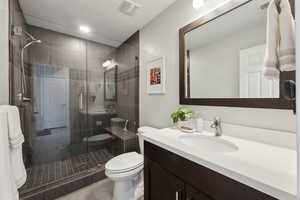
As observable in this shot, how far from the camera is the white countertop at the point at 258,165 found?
43 cm

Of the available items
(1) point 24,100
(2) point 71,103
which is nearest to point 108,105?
(2) point 71,103

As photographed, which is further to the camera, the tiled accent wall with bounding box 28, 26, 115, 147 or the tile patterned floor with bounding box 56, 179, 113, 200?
the tiled accent wall with bounding box 28, 26, 115, 147

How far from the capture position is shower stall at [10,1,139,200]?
65.2 inches

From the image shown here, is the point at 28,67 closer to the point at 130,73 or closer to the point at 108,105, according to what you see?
the point at 108,105

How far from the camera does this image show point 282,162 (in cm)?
60

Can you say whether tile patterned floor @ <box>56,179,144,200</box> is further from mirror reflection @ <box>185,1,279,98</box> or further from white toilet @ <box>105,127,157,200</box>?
mirror reflection @ <box>185,1,279,98</box>

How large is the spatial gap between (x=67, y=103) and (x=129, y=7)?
5.68 feet

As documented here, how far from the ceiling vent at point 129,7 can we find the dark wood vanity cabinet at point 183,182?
1600 mm

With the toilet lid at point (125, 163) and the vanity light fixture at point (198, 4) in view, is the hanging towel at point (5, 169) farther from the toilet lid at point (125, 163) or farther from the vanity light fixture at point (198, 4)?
the vanity light fixture at point (198, 4)

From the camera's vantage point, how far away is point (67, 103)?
2.16 m

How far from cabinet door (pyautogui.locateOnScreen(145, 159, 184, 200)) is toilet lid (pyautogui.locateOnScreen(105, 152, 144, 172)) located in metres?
0.38

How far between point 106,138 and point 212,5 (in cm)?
241

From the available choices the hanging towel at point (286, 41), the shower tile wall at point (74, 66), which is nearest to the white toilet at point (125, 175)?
the shower tile wall at point (74, 66)

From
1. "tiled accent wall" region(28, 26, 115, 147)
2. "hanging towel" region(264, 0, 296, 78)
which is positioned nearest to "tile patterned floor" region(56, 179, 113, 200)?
"tiled accent wall" region(28, 26, 115, 147)
